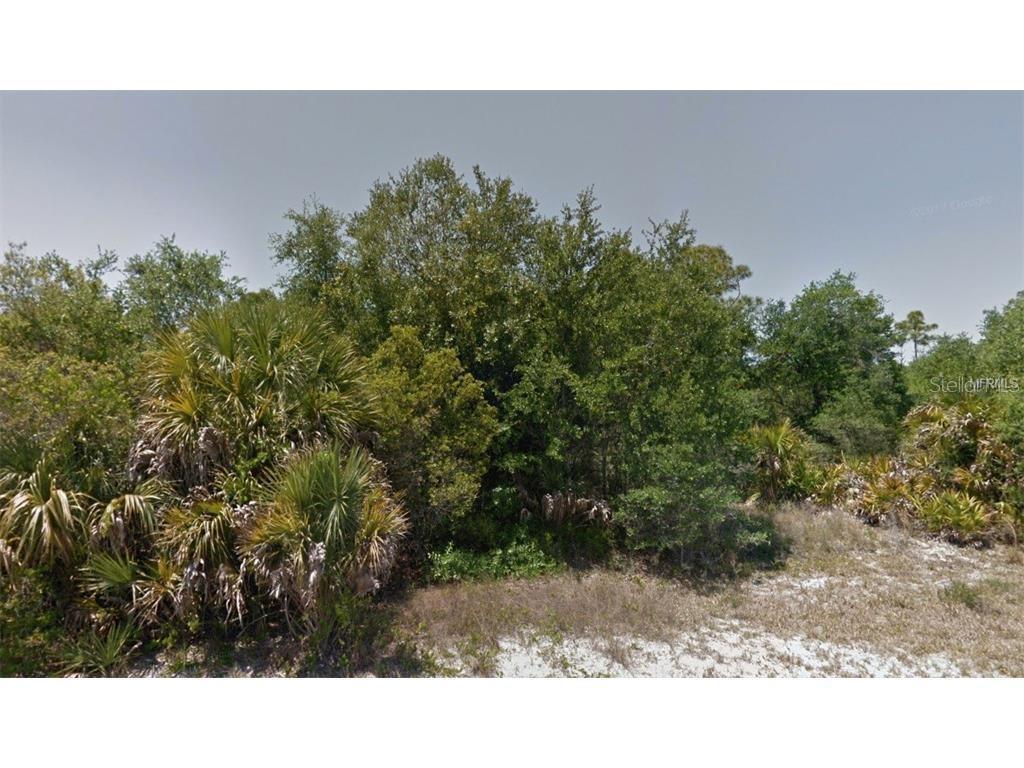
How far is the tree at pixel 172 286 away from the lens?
8.01 m

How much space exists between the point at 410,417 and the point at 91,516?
3628mm

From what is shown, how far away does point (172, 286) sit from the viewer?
8.42 meters

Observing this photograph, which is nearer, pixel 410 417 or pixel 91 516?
pixel 91 516

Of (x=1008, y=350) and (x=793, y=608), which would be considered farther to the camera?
(x=1008, y=350)

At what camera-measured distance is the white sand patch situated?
4.40 meters

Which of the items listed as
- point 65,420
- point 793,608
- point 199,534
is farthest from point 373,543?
point 793,608

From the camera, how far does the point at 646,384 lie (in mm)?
7266

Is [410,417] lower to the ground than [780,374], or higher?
lower

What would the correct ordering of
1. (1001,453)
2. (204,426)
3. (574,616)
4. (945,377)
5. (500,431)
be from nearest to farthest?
(204,426), (574,616), (500,431), (1001,453), (945,377)

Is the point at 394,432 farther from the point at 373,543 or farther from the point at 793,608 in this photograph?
the point at 793,608

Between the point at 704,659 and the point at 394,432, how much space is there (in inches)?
194

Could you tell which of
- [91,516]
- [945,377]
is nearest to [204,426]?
[91,516]

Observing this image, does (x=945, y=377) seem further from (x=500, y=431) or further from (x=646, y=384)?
(x=500, y=431)

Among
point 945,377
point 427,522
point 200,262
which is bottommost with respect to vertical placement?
point 427,522
